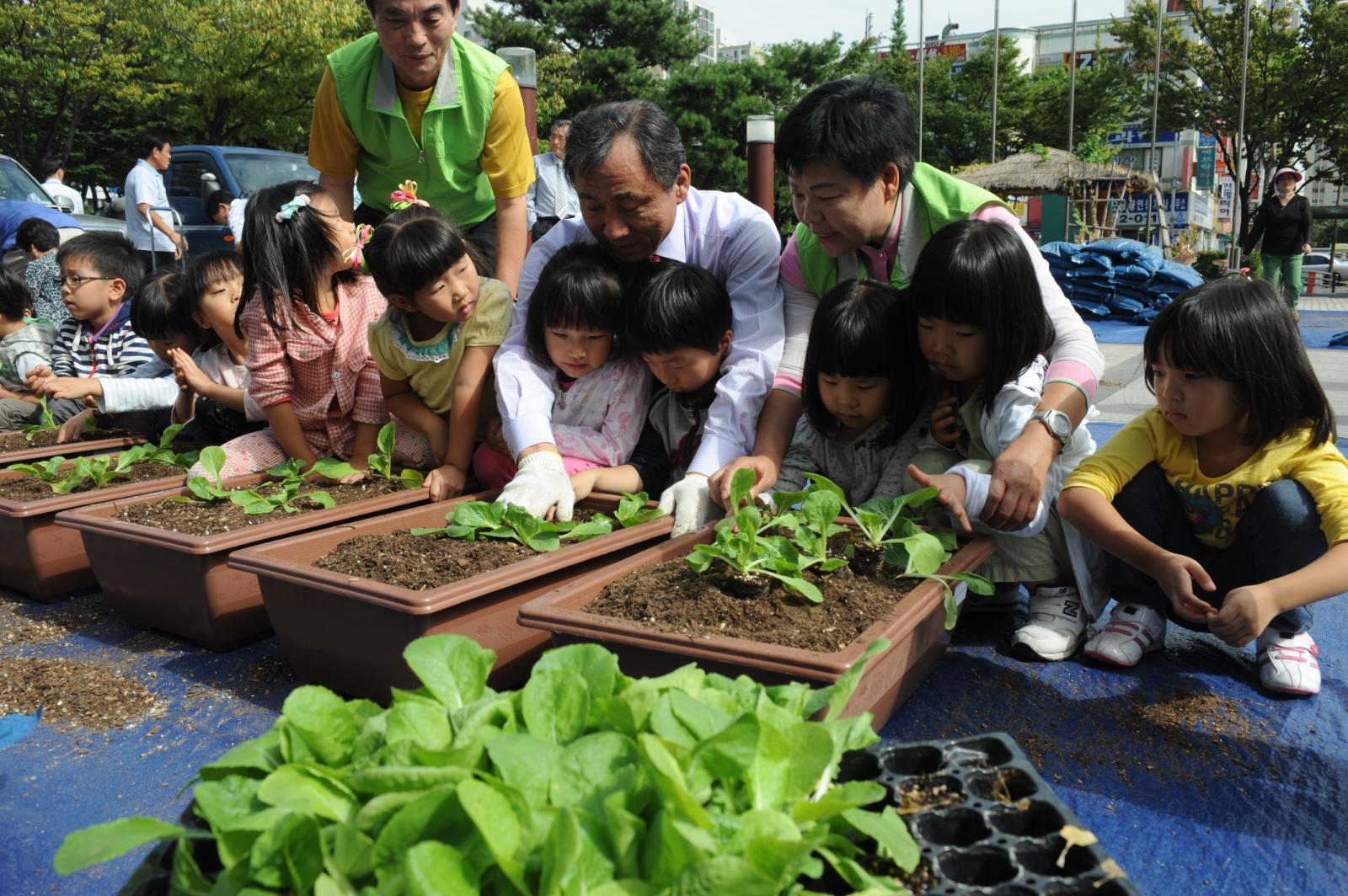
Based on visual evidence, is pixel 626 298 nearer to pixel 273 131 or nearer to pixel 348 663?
pixel 348 663

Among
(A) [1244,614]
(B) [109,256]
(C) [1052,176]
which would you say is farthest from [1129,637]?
(C) [1052,176]

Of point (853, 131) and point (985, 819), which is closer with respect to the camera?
point (985, 819)

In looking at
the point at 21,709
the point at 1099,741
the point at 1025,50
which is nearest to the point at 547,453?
the point at 21,709

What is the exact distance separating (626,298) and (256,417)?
1.25 m

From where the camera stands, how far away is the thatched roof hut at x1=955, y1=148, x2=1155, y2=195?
17.3 metres

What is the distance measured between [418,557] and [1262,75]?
71.3 ft

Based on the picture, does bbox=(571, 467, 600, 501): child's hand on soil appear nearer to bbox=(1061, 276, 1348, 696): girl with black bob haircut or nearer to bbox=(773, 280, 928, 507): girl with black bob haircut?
bbox=(773, 280, 928, 507): girl with black bob haircut

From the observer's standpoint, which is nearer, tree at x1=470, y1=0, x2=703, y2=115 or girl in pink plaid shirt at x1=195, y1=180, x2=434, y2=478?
girl in pink plaid shirt at x1=195, y1=180, x2=434, y2=478

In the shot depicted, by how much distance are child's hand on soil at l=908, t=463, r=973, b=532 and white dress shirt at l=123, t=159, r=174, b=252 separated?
5.68 m

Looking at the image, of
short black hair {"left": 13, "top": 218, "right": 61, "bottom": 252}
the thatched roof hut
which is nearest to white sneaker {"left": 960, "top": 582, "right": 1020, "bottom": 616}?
short black hair {"left": 13, "top": 218, "right": 61, "bottom": 252}

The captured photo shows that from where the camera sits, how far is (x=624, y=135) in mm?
1927

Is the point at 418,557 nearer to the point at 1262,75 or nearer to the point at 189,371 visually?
the point at 189,371

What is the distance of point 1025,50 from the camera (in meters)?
49.0

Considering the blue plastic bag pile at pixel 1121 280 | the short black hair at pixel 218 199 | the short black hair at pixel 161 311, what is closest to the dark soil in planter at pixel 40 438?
the short black hair at pixel 161 311
